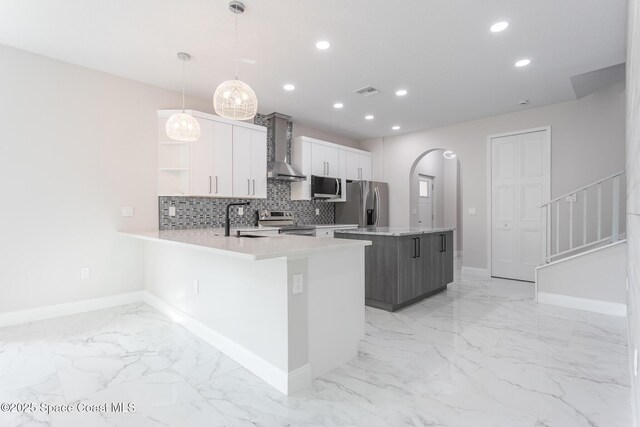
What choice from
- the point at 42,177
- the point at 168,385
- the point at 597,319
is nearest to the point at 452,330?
the point at 597,319

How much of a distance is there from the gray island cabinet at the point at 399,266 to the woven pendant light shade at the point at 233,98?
6.51 feet

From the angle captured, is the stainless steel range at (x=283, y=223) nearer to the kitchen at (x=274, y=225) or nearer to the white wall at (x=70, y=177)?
the kitchen at (x=274, y=225)

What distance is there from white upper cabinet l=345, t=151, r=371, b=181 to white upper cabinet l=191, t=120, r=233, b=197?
2.65 meters

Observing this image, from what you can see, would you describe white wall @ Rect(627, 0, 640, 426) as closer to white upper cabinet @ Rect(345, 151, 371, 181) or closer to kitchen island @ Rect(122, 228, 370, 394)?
kitchen island @ Rect(122, 228, 370, 394)

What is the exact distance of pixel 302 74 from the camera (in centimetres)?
373

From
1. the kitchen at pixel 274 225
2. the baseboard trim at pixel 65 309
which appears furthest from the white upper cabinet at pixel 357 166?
the baseboard trim at pixel 65 309

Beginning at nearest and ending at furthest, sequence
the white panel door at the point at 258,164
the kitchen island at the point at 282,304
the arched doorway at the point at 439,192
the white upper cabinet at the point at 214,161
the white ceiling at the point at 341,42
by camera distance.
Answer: the kitchen island at the point at 282,304
the white ceiling at the point at 341,42
the white upper cabinet at the point at 214,161
the white panel door at the point at 258,164
the arched doorway at the point at 439,192

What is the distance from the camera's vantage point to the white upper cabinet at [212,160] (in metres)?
4.11

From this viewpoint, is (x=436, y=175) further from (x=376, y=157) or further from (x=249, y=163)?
(x=249, y=163)

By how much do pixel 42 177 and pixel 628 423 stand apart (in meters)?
5.00

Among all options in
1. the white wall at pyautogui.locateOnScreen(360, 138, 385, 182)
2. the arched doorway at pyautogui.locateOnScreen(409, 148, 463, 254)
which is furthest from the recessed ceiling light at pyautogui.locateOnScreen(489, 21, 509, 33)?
the arched doorway at pyautogui.locateOnScreen(409, 148, 463, 254)

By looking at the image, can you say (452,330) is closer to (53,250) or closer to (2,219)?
(53,250)

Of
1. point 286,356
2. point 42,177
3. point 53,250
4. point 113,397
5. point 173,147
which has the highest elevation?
point 173,147

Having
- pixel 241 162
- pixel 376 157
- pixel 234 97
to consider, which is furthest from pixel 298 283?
pixel 376 157
